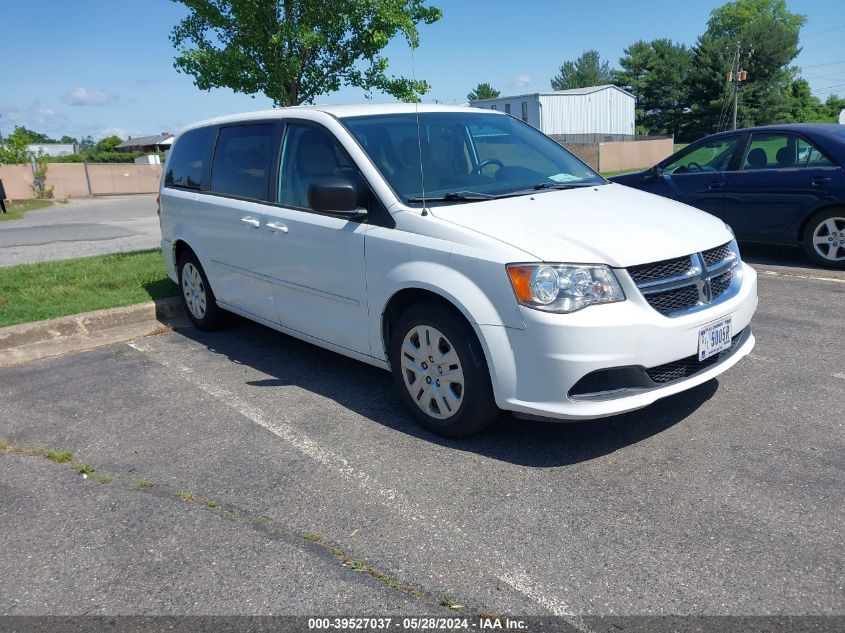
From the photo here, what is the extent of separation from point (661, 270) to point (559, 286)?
1.93 ft

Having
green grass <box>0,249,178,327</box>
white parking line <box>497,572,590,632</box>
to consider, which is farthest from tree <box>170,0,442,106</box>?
white parking line <box>497,572,590,632</box>

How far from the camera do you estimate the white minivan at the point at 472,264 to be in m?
3.55

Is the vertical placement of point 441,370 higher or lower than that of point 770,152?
lower

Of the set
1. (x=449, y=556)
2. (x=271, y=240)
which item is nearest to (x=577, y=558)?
(x=449, y=556)

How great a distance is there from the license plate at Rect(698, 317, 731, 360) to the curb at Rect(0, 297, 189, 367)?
4838 millimetres

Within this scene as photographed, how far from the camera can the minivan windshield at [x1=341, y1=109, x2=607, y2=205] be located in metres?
4.41

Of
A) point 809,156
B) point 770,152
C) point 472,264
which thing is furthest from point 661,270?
point 770,152

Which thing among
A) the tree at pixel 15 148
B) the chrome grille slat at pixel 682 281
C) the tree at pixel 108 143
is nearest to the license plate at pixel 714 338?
the chrome grille slat at pixel 682 281

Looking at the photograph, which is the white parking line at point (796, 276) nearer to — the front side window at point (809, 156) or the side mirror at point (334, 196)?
the front side window at point (809, 156)

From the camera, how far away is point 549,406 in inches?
141

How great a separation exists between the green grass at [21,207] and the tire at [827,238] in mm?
21176

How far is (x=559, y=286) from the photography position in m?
3.53

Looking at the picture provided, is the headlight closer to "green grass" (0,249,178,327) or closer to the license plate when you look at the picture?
the license plate

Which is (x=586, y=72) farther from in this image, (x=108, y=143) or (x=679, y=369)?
(x=679, y=369)
